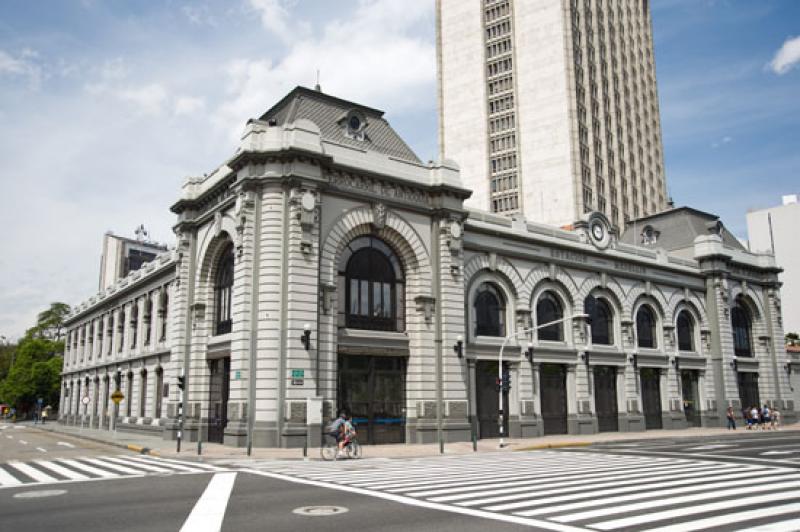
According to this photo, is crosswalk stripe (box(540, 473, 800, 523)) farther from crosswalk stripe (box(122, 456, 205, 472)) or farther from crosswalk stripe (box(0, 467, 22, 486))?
crosswalk stripe (box(0, 467, 22, 486))

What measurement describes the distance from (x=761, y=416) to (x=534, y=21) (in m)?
58.5

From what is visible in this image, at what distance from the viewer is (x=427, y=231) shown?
36031 mm

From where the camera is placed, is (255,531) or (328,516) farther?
(328,516)

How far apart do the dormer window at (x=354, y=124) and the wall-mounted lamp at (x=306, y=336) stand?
11.5 meters

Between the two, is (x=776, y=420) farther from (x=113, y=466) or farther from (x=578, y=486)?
(x=113, y=466)

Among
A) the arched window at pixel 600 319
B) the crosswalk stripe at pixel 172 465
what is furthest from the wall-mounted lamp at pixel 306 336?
the arched window at pixel 600 319

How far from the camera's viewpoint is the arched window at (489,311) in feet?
129

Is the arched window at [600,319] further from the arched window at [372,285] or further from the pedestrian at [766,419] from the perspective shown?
the arched window at [372,285]

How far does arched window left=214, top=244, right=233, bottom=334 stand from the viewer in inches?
1409

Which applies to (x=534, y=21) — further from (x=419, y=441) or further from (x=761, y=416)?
(x=419, y=441)

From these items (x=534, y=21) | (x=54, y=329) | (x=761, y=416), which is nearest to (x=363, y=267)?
(x=761, y=416)

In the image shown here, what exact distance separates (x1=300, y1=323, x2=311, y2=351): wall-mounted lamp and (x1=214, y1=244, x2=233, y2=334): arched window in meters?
7.01

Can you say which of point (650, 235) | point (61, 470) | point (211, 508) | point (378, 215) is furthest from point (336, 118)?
point (650, 235)

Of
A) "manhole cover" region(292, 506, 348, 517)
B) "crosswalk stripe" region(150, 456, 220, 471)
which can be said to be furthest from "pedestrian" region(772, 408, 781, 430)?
"manhole cover" region(292, 506, 348, 517)
